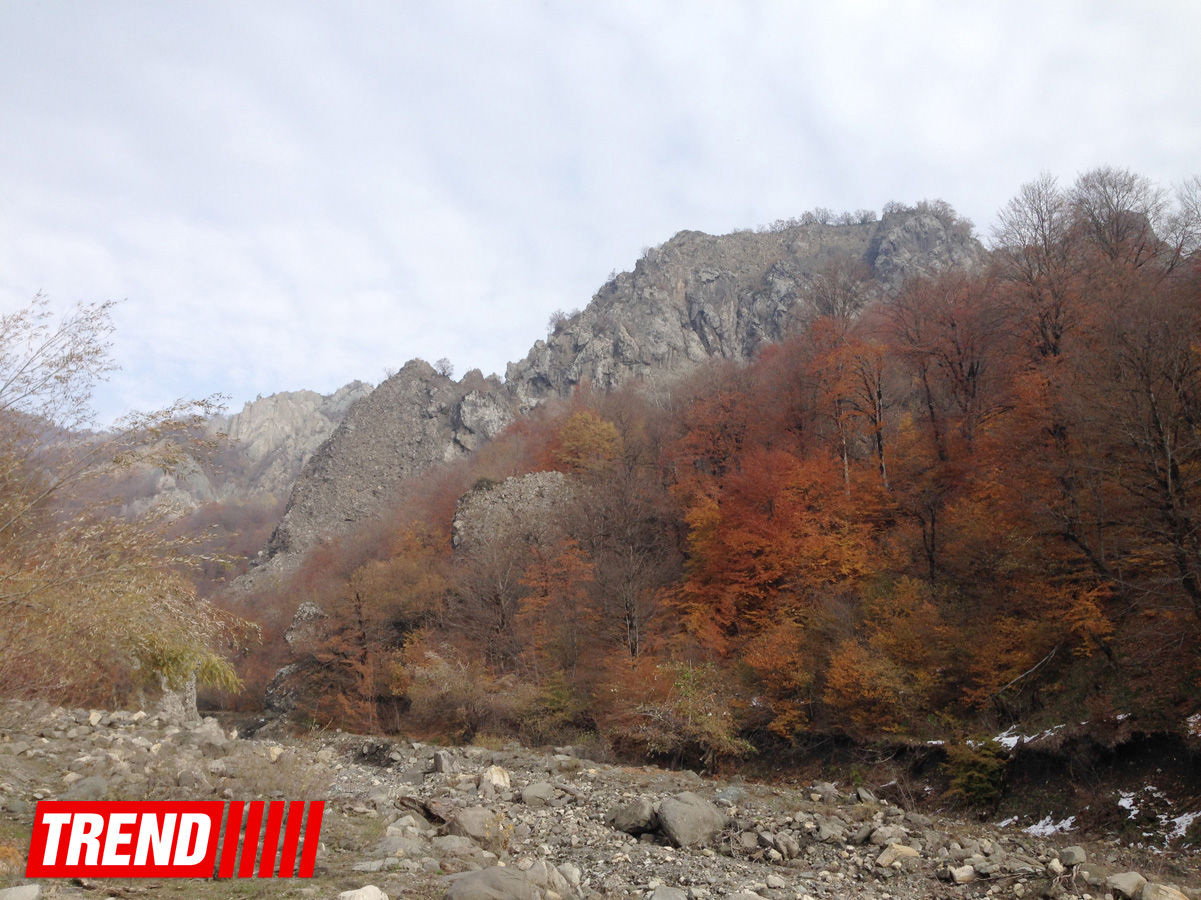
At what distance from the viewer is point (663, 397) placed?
59594mm

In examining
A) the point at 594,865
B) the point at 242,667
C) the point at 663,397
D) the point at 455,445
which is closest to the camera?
the point at 594,865

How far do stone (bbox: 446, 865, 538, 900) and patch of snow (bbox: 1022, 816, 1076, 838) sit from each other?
10450 millimetres

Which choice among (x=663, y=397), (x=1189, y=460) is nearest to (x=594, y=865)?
(x=1189, y=460)

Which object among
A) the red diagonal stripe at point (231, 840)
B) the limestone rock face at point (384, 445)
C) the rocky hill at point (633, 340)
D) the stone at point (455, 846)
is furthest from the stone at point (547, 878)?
the limestone rock face at point (384, 445)

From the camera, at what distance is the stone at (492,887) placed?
5410mm

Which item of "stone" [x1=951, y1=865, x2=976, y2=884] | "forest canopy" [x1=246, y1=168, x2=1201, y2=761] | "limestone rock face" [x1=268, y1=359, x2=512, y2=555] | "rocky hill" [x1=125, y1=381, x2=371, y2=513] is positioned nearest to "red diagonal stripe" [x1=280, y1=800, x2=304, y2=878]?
"stone" [x1=951, y1=865, x2=976, y2=884]

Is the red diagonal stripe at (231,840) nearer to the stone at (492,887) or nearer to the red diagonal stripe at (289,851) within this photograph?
the red diagonal stripe at (289,851)

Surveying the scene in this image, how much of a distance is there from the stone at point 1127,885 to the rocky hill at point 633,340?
54047 mm

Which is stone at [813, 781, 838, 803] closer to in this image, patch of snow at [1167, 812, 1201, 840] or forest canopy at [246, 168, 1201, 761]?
forest canopy at [246, 168, 1201, 761]

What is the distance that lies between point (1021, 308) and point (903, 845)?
22.1m

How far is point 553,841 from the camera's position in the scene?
9875 mm

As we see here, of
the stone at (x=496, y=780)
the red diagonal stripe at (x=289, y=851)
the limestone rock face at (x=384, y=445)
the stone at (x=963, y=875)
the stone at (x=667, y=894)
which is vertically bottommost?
the stone at (x=496, y=780)

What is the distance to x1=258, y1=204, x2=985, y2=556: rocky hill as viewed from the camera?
6562 cm

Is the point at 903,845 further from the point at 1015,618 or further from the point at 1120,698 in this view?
the point at 1015,618
